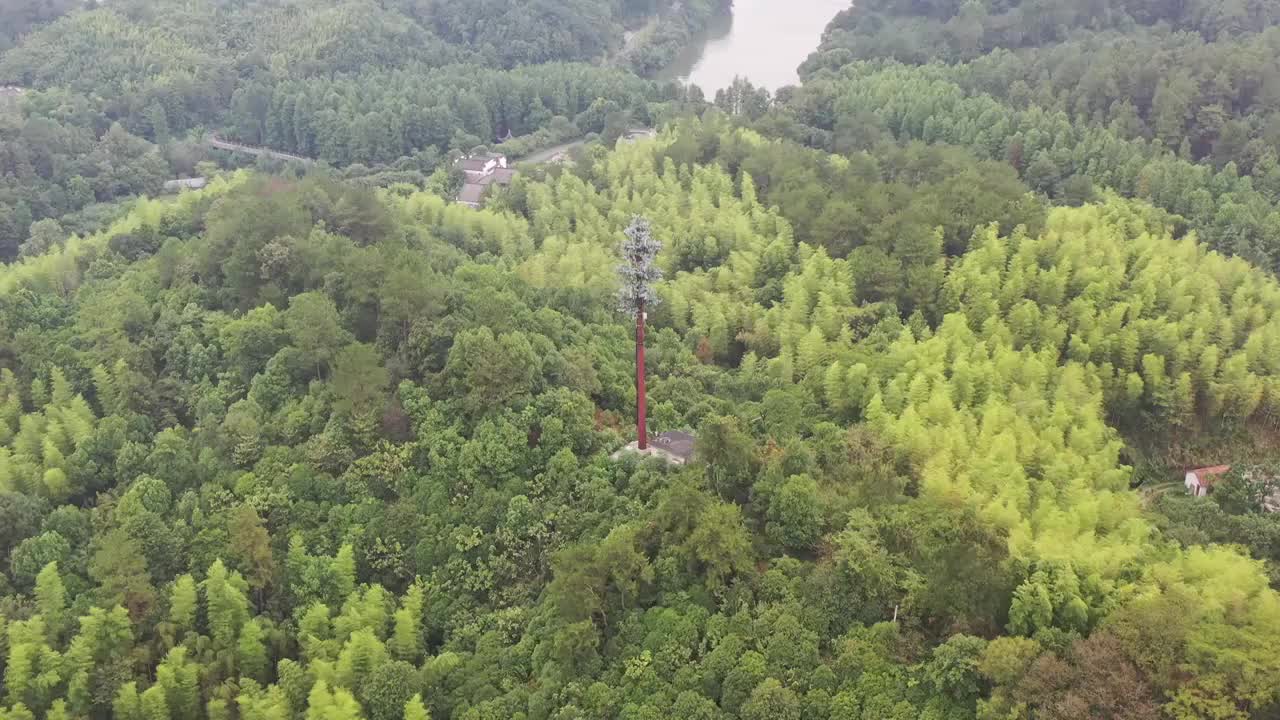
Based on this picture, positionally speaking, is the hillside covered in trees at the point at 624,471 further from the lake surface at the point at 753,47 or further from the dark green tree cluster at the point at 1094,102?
the lake surface at the point at 753,47

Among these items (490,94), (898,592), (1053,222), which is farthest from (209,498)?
(490,94)

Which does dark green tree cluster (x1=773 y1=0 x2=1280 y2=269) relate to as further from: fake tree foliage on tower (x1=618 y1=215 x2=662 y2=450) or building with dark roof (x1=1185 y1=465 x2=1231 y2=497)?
fake tree foliage on tower (x1=618 y1=215 x2=662 y2=450)

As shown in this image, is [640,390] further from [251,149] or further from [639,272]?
[251,149]

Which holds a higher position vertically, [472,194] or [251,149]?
[472,194]

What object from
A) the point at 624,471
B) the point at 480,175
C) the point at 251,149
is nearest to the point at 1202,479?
the point at 624,471

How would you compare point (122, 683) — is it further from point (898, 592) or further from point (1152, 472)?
point (1152, 472)

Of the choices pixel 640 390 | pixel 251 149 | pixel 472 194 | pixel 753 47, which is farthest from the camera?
pixel 753 47

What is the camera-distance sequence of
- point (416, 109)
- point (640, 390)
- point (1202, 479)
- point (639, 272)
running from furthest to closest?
point (416, 109), point (1202, 479), point (640, 390), point (639, 272)
